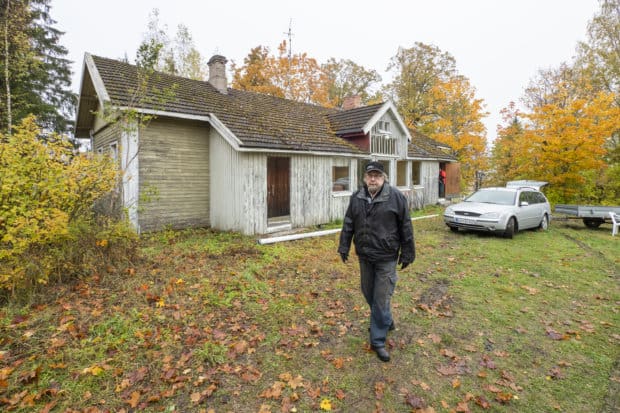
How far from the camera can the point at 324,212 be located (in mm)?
12562

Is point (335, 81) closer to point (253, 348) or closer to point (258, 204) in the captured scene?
point (258, 204)

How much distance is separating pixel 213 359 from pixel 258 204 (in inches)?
276

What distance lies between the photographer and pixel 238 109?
40.3 ft

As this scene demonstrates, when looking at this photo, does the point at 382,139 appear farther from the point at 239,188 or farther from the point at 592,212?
the point at 592,212

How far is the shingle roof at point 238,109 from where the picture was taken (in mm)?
9664

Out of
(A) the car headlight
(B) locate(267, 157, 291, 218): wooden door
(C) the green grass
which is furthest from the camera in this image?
(B) locate(267, 157, 291, 218): wooden door

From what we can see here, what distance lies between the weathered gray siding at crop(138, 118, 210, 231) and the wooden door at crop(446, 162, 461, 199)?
17.8m

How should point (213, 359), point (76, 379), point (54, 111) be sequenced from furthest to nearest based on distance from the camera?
point (54, 111)
point (213, 359)
point (76, 379)

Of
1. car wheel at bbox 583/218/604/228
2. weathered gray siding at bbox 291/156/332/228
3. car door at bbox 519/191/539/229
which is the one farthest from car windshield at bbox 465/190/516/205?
weathered gray siding at bbox 291/156/332/228

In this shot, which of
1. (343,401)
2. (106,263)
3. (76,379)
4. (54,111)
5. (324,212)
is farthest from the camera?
(54,111)

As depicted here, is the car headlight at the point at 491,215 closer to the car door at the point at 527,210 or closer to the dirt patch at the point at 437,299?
the car door at the point at 527,210

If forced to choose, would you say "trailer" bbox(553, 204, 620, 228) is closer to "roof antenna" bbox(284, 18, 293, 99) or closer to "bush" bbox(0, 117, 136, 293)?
"bush" bbox(0, 117, 136, 293)

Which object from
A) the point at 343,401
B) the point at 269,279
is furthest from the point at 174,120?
the point at 343,401

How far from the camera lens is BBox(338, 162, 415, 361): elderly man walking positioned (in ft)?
11.5
